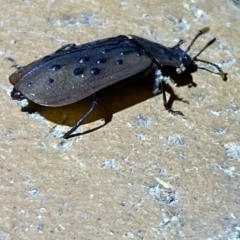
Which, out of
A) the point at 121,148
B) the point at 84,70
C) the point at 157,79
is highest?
the point at 84,70

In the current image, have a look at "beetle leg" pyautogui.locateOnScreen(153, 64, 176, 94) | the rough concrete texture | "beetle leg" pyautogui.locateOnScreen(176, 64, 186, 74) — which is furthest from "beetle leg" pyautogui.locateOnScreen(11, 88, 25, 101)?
"beetle leg" pyautogui.locateOnScreen(176, 64, 186, 74)

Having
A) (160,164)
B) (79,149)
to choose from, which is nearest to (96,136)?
(79,149)

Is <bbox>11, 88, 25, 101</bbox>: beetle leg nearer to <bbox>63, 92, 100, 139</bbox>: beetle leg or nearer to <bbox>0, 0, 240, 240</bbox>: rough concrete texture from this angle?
<bbox>0, 0, 240, 240</bbox>: rough concrete texture

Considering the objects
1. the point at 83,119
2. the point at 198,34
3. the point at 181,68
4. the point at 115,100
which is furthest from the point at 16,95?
the point at 198,34

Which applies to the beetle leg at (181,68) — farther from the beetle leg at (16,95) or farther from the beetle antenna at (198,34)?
the beetle leg at (16,95)

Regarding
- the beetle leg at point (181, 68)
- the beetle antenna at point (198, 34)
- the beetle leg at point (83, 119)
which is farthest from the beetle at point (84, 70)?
the beetle antenna at point (198, 34)

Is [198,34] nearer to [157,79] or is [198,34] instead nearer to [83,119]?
[157,79]

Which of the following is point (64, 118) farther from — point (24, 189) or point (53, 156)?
point (24, 189)
